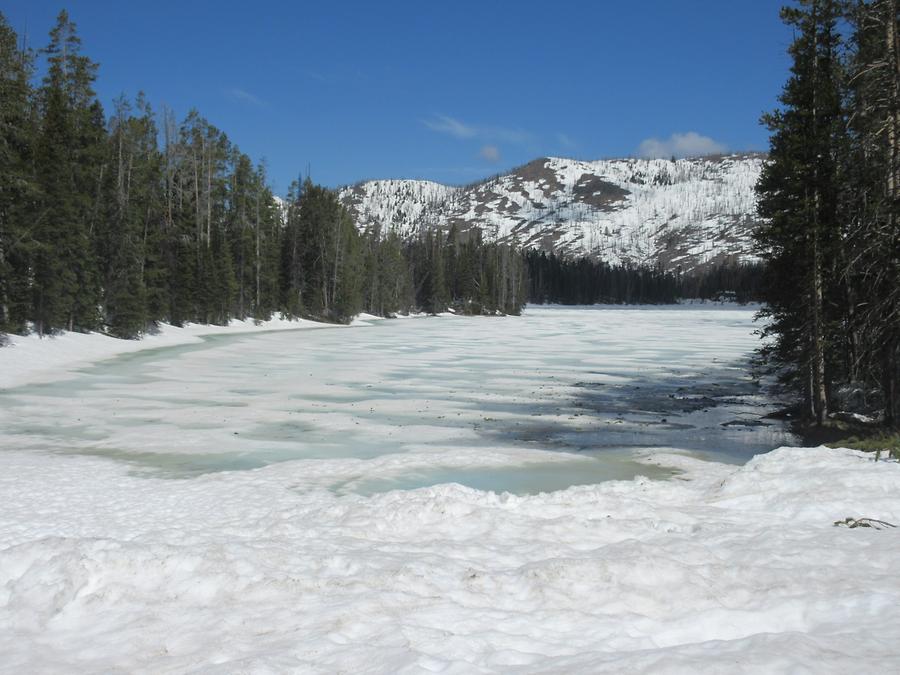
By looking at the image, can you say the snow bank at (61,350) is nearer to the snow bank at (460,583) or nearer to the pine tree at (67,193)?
the pine tree at (67,193)

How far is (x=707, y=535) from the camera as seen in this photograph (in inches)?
282

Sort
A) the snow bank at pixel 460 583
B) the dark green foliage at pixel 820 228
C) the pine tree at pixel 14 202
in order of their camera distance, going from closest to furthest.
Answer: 1. the snow bank at pixel 460 583
2. the dark green foliage at pixel 820 228
3. the pine tree at pixel 14 202

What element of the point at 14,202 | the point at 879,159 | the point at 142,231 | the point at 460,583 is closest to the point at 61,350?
the point at 14,202

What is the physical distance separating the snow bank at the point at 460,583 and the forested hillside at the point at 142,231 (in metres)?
28.8

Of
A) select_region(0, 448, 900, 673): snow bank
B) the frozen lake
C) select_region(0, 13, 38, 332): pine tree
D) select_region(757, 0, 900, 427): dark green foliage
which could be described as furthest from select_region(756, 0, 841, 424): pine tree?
select_region(0, 13, 38, 332): pine tree

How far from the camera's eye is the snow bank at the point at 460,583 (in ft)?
15.0

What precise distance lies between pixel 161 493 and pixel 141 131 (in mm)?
55965

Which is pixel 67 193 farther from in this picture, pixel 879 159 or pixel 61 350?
pixel 879 159

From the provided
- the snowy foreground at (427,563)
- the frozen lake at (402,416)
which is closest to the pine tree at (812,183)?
the frozen lake at (402,416)

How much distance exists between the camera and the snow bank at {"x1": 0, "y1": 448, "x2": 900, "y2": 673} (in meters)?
4.57

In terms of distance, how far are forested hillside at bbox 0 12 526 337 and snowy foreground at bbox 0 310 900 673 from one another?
2270cm

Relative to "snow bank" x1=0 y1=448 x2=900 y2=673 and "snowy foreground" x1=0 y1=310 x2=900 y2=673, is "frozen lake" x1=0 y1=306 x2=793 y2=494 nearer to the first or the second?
"snowy foreground" x1=0 y1=310 x2=900 y2=673

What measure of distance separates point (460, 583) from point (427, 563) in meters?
0.55

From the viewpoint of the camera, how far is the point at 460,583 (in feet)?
19.3
